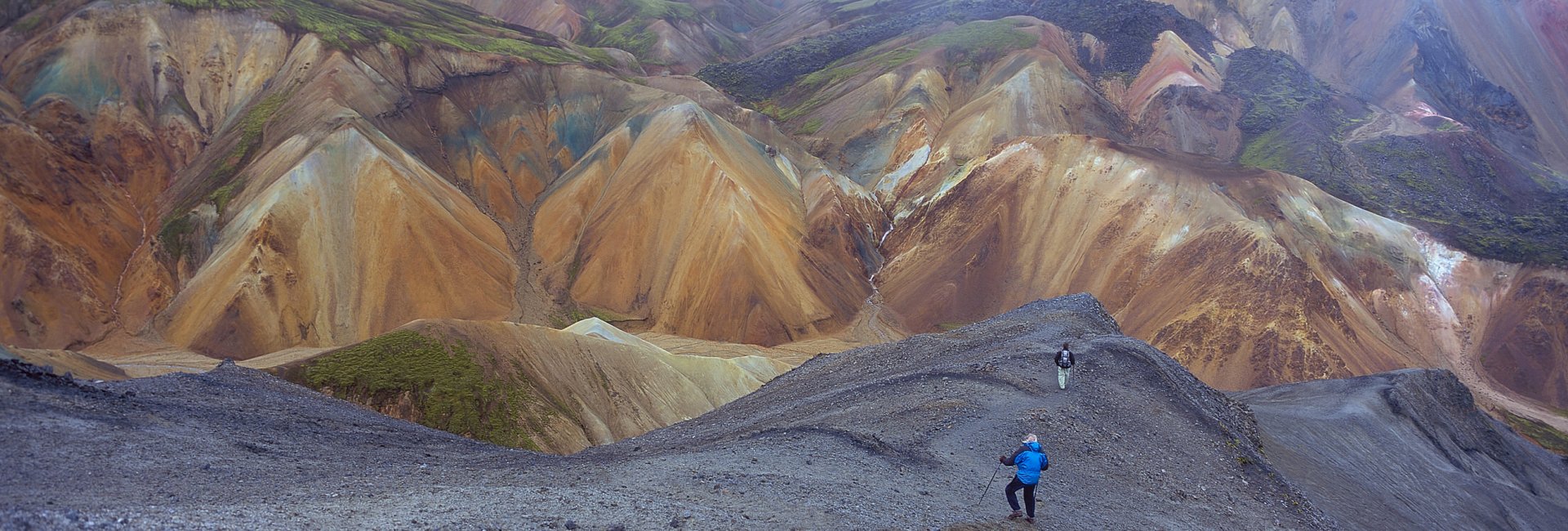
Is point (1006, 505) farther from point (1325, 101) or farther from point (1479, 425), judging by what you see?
point (1325, 101)

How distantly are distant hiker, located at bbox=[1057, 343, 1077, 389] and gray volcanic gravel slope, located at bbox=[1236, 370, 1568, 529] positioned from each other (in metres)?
5.96

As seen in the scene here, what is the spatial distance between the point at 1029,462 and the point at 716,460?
599 centimetres

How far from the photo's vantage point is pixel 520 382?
35719 mm

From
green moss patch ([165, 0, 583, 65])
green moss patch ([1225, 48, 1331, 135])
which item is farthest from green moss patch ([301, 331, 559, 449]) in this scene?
green moss patch ([1225, 48, 1331, 135])

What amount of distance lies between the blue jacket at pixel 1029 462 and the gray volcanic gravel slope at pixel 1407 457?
1186cm

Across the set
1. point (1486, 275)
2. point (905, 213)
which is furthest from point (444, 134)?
point (1486, 275)

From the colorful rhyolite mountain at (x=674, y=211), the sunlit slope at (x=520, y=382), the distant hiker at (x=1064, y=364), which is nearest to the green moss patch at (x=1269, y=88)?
the colorful rhyolite mountain at (x=674, y=211)

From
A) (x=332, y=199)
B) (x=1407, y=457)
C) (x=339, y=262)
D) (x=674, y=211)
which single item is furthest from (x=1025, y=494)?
(x=332, y=199)

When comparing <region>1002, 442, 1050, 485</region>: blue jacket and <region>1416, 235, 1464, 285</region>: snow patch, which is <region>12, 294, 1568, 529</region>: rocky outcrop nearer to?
<region>1002, 442, 1050, 485</region>: blue jacket

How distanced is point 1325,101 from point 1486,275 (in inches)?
1422

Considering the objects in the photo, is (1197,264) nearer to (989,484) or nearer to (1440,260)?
(1440,260)

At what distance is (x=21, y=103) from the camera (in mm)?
60719

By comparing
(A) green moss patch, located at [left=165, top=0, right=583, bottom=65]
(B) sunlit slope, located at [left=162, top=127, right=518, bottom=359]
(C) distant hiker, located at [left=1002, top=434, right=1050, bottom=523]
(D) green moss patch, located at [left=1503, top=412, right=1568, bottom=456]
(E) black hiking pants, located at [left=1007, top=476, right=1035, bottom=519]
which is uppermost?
(A) green moss patch, located at [left=165, top=0, right=583, bottom=65]

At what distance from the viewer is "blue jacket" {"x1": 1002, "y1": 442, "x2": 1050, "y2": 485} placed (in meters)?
14.6
